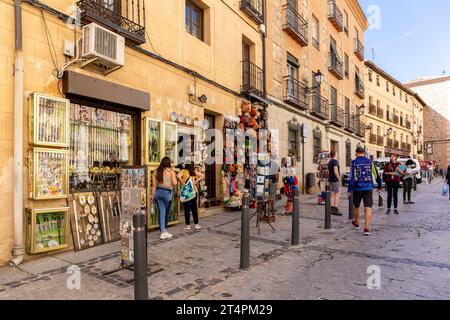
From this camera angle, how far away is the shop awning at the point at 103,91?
5.54 meters

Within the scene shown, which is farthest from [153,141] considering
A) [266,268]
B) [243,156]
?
[243,156]

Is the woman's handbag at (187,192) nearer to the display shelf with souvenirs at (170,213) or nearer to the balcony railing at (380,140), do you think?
the display shelf with souvenirs at (170,213)

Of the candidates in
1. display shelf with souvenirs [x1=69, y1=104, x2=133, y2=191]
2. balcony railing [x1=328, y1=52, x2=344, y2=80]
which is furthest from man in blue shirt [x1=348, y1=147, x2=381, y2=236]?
balcony railing [x1=328, y1=52, x2=344, y2=80]

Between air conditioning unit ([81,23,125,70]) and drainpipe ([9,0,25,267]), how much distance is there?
1.01 meters

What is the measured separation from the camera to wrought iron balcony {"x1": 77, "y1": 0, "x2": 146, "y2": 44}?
5.79 metres

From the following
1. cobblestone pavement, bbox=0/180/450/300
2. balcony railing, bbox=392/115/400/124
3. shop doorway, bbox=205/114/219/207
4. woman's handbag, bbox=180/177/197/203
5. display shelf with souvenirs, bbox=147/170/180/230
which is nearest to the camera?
cobblestone pavement, bbox=0/180/450/300

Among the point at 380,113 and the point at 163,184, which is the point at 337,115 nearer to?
the point at 380,113

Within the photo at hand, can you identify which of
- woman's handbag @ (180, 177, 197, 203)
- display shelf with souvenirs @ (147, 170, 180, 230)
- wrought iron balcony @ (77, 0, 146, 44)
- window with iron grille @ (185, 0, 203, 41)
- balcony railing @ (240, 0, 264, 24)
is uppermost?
balcony railing @ (240, 0, 264, 24)

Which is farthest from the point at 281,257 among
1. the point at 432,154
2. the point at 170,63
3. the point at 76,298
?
the point at 432,154

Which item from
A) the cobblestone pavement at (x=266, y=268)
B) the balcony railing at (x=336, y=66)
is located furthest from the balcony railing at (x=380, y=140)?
the cobblestone pavement at (x=266, y=268)

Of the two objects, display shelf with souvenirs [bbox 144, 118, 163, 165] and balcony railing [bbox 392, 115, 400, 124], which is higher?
balcony railing [bbox 392, 115, 400, 124]

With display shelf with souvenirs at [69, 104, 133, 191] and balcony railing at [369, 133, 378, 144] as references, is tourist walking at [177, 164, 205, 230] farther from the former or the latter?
balcony railing at [369, 133, 378, 144]

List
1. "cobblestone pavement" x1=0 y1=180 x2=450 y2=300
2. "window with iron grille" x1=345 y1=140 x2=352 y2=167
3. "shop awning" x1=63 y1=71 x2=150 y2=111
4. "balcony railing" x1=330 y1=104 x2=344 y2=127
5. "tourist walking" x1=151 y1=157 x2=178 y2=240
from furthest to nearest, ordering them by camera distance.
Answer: "window with iron grille" x1=345 y1=140 x2=352 y2=167 < "balcony railing" x1=330 y1=104 x2=344 y2=127 < "tourist walking" x1=151 y1=157 x2=178 y2=240 < "shop awning" x1=63 y1=71 x2=150 y2=111 < "cobblestone pavement" x1=0 y1=180 x2=450 y2=300

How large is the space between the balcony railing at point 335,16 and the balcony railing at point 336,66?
1793 mm
